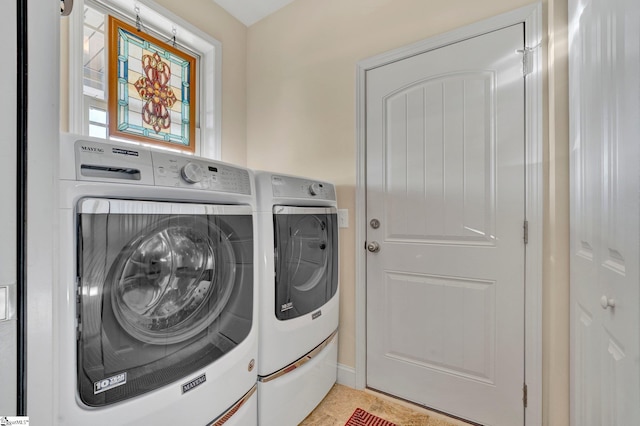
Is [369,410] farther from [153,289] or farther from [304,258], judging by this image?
[153,289]

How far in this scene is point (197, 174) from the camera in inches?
37.9

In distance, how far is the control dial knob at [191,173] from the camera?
93 centimetres

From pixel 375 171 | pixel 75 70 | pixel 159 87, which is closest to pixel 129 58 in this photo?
pixel 159 87

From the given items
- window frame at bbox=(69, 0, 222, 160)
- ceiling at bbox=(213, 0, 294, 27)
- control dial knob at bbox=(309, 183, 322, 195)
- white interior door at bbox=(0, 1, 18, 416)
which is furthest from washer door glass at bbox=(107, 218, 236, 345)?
ceiling at bbox=(213, 0, 294, 27)

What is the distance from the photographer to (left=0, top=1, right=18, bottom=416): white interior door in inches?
17.3

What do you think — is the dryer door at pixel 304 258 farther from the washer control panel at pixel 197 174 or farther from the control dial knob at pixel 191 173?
the control dial knob at pixel 191 173

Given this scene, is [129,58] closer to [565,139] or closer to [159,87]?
[159,87]

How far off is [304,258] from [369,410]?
898 mm

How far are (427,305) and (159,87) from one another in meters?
2.10

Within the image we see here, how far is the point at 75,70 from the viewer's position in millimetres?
1456

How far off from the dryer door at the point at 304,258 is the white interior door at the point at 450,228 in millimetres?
244

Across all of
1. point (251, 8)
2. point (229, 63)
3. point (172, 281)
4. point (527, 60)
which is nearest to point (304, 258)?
point (172, 281)

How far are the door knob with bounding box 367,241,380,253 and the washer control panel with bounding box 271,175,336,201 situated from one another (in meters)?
0.35

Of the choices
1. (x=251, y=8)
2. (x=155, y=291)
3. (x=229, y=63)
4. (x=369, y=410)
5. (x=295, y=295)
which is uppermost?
(x=251, y=8)
